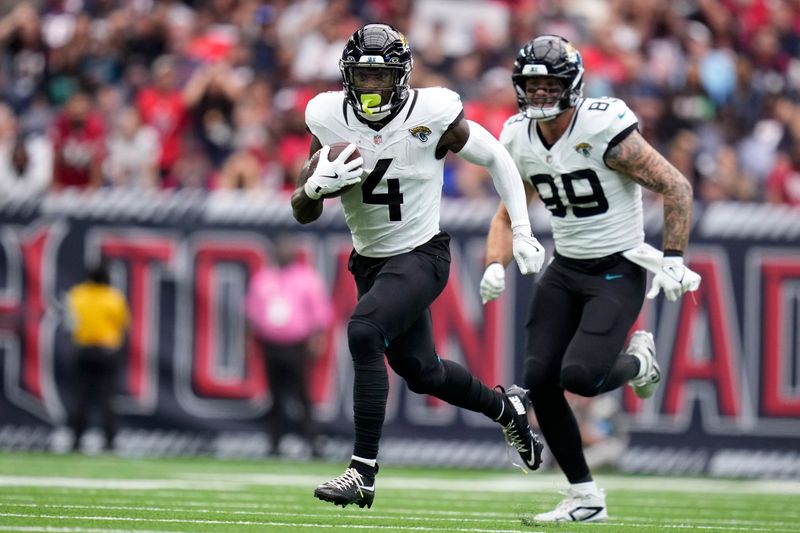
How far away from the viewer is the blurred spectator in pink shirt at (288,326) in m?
10.5

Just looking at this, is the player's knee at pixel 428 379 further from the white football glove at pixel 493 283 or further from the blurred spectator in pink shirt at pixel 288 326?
the blurred spectator in pink shirt at pixel 288 326

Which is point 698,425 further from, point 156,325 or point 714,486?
point 156,325

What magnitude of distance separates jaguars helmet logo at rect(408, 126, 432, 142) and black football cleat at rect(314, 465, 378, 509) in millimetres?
1368

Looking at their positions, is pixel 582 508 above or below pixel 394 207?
below

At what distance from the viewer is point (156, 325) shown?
36.0 ft

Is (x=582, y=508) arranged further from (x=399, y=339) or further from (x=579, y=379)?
(x=399, y=339)

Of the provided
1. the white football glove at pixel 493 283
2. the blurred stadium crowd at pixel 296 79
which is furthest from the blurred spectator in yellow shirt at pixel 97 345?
the white football glove at pixel 493 283

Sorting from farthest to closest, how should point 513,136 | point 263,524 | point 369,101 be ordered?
point 513,136
point 369,101
point 263,524

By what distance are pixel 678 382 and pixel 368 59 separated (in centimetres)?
544

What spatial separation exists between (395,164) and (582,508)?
1.77 m

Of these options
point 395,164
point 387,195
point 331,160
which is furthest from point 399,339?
point 331,160

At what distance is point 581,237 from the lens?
21.0ft

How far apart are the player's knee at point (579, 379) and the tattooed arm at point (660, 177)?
0.70 metres

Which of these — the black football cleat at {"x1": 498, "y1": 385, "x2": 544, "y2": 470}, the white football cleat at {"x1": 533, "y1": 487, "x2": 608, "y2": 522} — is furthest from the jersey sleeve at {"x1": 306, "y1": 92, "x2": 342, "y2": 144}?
the white football cleat at {"x1": 533, "y1": 487, "x2": 608, "y2": 522}
